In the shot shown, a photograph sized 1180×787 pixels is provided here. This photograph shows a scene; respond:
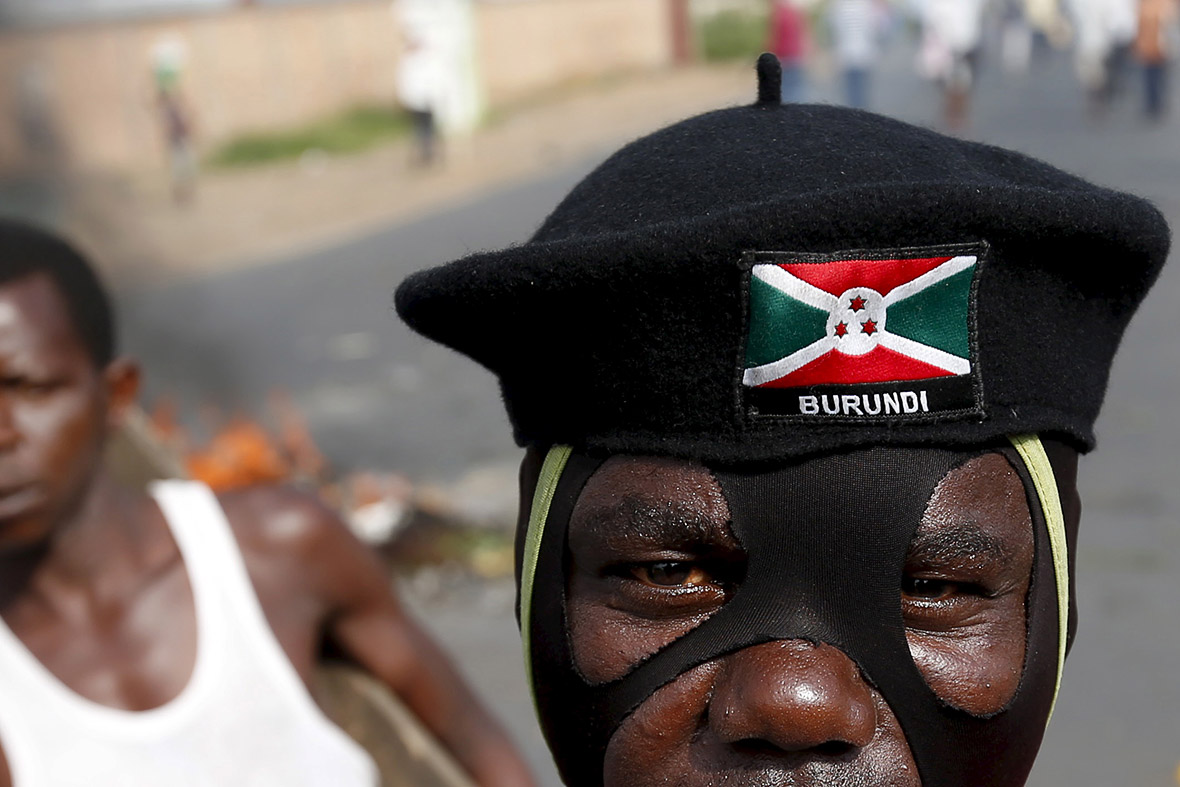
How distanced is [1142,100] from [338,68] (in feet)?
43.8

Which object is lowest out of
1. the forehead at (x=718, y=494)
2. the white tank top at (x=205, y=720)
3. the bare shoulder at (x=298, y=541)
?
the white tank top at (x=205, y=720)

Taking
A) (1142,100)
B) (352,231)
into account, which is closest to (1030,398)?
(352,231)

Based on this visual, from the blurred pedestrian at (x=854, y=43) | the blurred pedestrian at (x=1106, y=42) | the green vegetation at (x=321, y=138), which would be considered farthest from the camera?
the green vegetation at (x=321, y=138)

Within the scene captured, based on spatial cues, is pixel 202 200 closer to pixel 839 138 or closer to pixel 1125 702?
pixel 1125 702

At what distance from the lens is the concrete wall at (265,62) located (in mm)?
18828

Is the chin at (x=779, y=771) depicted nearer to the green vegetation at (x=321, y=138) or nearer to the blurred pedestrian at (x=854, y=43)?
the blurred pedestrian at (x=854, y=43)

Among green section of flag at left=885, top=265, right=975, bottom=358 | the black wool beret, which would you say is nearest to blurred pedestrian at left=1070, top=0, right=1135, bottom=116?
the black wool beret

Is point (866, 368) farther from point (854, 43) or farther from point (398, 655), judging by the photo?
point (854, 43)

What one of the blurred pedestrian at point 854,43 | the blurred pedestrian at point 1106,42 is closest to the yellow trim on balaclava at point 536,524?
the blurred pedestrian at point 854,43

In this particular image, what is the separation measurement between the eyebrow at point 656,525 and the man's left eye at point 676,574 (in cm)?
3

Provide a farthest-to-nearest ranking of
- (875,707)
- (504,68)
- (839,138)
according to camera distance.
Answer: (504,68) < (839,138) < (875,707)

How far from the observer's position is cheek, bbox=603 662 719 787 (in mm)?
1264

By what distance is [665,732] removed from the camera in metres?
1.28

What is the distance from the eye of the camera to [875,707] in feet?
4.10
